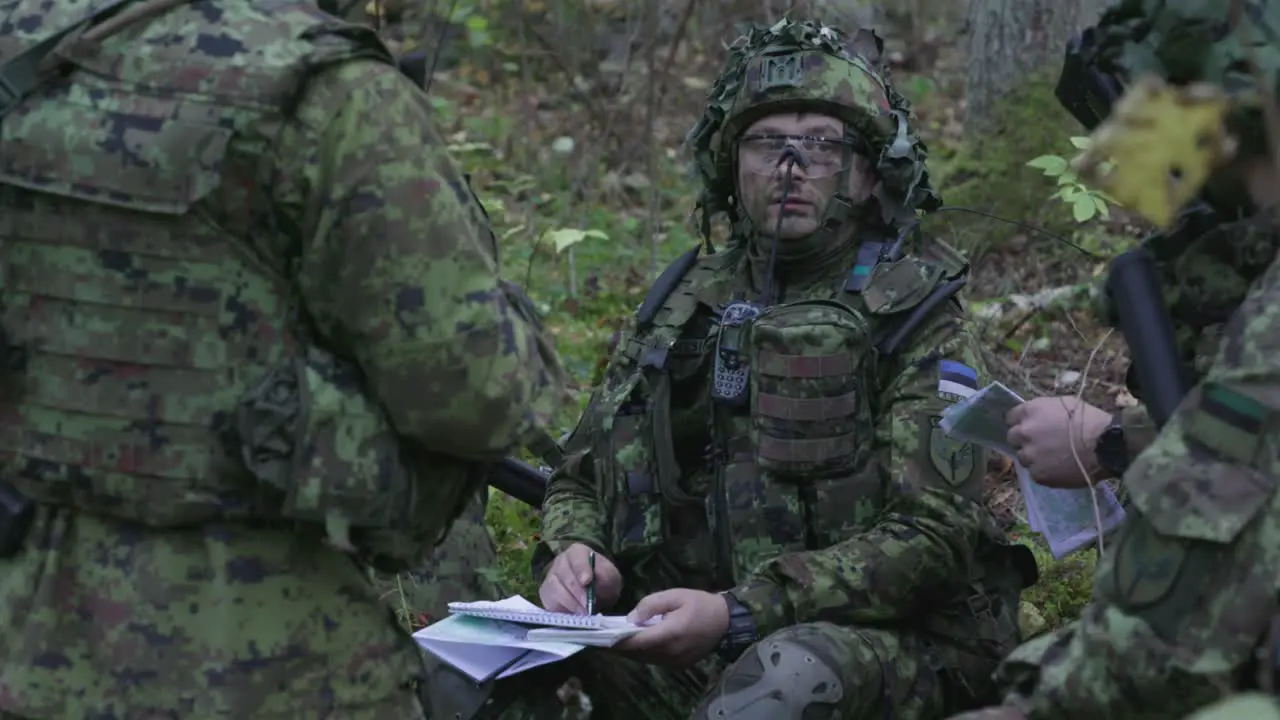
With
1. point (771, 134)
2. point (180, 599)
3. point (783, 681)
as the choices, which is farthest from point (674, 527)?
point (180, 599)

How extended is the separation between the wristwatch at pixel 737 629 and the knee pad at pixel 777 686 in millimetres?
123

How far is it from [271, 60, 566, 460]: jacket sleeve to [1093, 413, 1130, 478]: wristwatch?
1128 mm

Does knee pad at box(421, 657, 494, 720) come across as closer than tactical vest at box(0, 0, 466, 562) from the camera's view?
No

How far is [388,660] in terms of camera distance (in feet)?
8.58

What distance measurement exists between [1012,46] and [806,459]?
180 inches

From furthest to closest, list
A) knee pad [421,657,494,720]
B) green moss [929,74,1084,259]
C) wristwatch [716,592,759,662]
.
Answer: green moss [929,74,1084,259], knee pad [421,657,494,720], wristwatch [716,592,759,662]

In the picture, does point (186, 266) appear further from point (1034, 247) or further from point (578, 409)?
point (1034, 247)

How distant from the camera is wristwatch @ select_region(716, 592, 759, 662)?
3.61m

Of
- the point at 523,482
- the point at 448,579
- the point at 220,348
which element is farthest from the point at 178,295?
the point at 448,579

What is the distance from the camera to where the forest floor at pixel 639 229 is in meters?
5.51

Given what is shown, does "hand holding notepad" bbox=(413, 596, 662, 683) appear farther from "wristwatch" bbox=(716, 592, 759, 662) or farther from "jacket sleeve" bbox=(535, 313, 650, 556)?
"jacket sleeve" bbox=(535, 313, 650, 556)

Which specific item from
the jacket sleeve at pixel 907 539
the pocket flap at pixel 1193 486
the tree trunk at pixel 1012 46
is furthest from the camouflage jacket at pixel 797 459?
the tree trunk at pixel 1012 46

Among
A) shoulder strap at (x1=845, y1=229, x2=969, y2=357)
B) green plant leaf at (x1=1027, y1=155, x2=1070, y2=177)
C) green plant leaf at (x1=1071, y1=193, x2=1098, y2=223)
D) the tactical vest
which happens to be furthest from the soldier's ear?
the tactical vest

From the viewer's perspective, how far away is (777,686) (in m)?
3.38
